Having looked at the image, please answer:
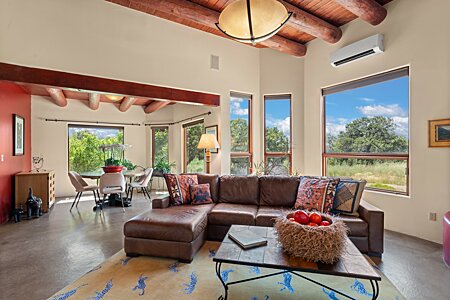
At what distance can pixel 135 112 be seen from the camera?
288 inches

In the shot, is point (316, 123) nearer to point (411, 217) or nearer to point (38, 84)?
point (411, 217)

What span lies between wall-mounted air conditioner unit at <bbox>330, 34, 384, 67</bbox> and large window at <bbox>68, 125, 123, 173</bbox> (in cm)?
615

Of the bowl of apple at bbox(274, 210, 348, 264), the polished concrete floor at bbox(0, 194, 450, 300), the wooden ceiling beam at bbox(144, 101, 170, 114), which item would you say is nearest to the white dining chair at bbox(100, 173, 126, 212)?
the polished concrete floor at bbox(0, 194, 450, 300)

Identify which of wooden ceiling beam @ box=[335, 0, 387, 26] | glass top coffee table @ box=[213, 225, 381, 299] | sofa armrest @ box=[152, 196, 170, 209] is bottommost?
glass top coffee table @ box=[213, 225, 381, 299]

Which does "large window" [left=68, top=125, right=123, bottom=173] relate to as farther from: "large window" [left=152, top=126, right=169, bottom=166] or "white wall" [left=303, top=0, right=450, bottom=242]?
"white wall" [left=303, top=0, right=450, bottom=242]

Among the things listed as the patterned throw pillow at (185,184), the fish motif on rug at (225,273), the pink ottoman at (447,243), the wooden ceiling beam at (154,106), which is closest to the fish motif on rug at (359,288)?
the fish motif on rug at (225,273)

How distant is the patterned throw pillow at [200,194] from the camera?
3.43 m

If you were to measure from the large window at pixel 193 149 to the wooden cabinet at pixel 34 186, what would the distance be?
3.25 m

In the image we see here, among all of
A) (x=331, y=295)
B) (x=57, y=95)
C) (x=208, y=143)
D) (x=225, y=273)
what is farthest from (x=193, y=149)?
(x=331, y=295)

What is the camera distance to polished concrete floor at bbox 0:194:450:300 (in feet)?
6.81

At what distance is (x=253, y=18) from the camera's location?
189 centimetres

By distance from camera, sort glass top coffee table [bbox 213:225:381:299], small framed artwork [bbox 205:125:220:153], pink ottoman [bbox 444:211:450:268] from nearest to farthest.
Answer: glass top coffee table [bbox 213:225:381:299] → pink ottoman [bbox 444:211:450:268] → small framed artwork [bbox 205:125:220:153]

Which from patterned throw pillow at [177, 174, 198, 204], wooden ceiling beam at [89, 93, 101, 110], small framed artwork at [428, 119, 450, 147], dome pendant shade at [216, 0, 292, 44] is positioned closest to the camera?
dome pendant shade at [216, 0, 292, 44]

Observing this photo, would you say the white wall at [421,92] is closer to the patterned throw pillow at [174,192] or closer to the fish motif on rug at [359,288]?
the fish motif on rug at [359,288]
